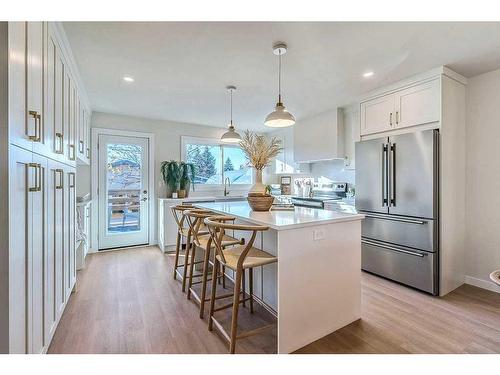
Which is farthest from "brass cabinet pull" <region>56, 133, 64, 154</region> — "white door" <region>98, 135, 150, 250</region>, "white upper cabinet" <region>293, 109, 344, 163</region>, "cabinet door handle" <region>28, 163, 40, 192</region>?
"white upper cabinet" <region>293, 109, 344, 163</region>

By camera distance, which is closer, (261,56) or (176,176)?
(261,56)

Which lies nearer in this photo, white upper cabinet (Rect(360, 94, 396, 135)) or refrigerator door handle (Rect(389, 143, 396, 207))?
refrigerator door handle (Rect(389, 143, 396, 207))

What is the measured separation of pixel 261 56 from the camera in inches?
94.5

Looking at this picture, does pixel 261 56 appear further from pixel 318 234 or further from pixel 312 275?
pixel 312 275

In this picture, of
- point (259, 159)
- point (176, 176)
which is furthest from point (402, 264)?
point (176, 176)

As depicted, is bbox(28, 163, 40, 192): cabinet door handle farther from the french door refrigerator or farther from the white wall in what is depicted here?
the white wall

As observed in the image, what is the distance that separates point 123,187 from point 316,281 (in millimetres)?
3866

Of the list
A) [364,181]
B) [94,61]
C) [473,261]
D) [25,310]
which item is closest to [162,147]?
[94,61]

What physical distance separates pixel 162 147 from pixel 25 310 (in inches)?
153

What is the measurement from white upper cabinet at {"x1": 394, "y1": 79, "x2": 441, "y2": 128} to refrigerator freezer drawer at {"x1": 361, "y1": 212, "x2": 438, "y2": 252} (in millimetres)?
1098

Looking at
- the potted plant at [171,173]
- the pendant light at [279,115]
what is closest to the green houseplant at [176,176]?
the potted plant at [171,173]

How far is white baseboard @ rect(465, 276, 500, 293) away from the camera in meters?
2.74

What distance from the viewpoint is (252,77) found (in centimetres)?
290

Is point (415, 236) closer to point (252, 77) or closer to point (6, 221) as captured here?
point (252, 77)
